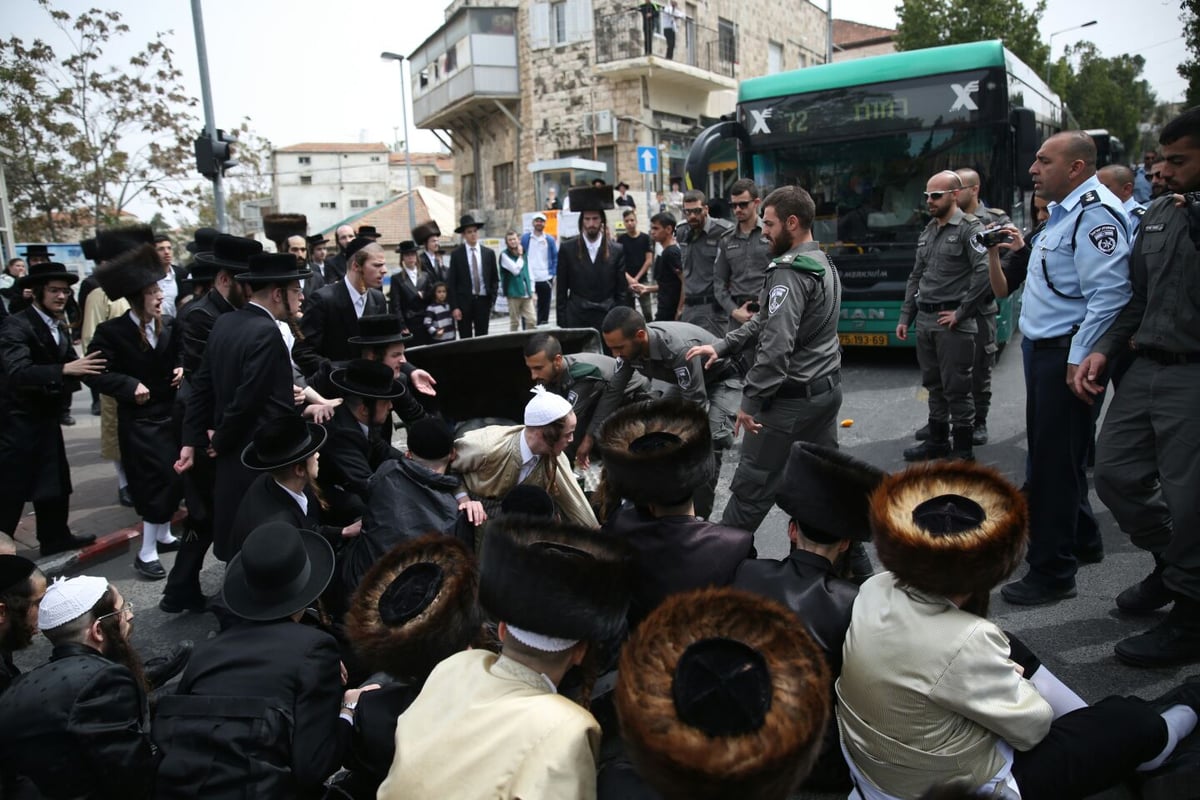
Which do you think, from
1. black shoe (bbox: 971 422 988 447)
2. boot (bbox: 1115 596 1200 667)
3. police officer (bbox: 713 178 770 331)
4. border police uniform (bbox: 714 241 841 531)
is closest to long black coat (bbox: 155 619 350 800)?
border police uniform (bbox: 714 241 841 531)

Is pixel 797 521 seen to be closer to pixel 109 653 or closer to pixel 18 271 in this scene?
pixel 109 653

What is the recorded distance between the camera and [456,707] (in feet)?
6.20

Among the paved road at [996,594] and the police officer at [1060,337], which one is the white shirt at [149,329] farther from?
the police officer at [1060,337]

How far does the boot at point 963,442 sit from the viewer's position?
618 cm

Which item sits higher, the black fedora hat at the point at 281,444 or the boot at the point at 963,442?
the black fedora hat at the point at 281,444

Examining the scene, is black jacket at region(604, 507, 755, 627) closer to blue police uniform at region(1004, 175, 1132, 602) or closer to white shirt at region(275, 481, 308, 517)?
white shirt at region(275, 481, 308, 517)

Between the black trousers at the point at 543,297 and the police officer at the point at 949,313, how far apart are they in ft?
26.4

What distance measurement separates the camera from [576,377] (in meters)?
4.64

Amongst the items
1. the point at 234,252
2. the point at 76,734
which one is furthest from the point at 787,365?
the point at 76,734

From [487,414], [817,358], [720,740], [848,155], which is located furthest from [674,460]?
[848,155]

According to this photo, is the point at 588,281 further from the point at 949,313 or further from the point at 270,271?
the point at 270,271

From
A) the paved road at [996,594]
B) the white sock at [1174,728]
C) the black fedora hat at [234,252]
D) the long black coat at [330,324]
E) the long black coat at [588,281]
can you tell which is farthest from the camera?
the long black coat at [588,281]

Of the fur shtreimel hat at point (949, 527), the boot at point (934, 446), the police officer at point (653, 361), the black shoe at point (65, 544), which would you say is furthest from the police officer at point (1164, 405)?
the black shoe at point (65, 544)

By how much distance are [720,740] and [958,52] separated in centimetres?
883
